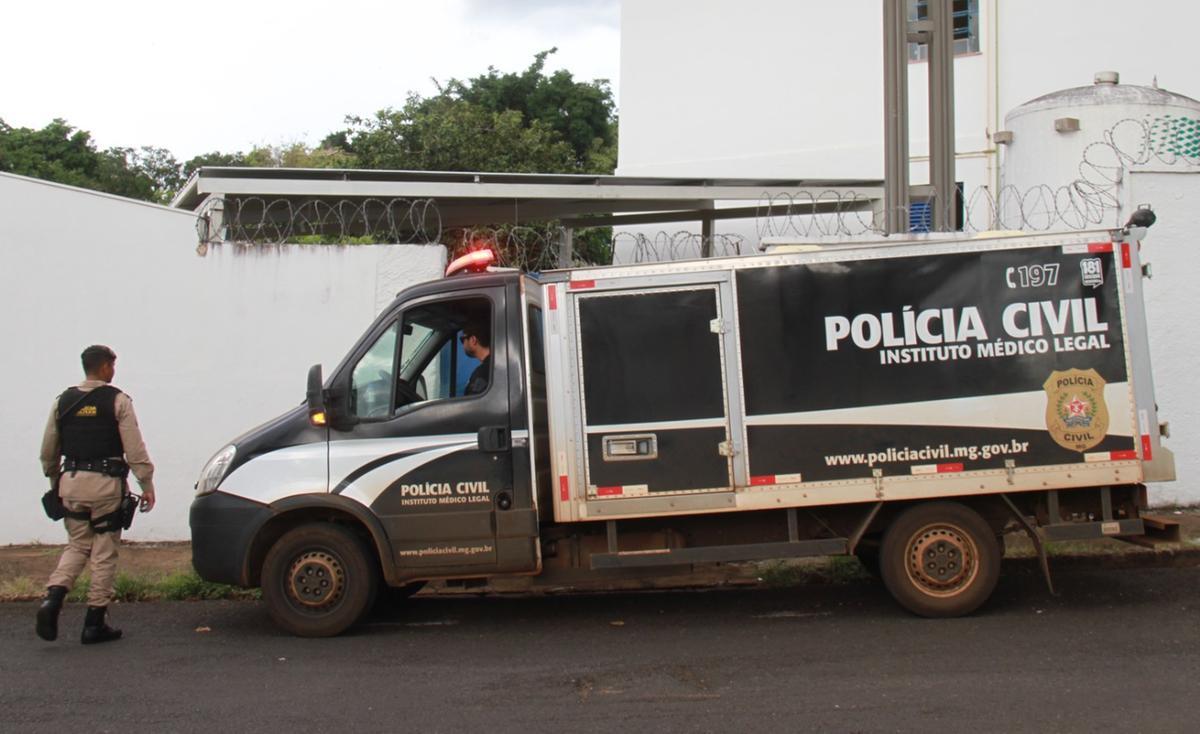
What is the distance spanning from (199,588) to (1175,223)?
910 centimetres

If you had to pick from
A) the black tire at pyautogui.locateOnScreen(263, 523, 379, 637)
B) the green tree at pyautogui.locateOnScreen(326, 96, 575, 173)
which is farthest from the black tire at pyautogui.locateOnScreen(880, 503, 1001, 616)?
the green tree at pyautogui.locateOnScreen(326, 96, 575, 173)

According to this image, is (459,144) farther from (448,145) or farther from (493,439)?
(493,439)

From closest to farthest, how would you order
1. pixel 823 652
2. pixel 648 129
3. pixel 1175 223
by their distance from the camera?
1. pixel 823 652
2. pixel 1175 223
3. pixel 648 129

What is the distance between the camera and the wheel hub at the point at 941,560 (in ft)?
22.8

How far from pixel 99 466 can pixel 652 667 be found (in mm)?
3727

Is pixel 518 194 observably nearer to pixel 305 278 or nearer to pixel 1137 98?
pixel 305 278

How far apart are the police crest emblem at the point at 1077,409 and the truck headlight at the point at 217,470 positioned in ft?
17.0

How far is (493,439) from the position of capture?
679 centimetres

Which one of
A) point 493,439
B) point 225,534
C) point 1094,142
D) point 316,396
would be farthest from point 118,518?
point 1094,142

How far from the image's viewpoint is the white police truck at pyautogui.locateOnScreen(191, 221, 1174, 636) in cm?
684

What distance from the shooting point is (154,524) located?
10141 millimetres

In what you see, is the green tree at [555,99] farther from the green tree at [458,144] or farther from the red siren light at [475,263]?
the red siren light at [475,263]

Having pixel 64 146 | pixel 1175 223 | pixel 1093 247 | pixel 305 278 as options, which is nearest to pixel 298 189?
pixel 305 278

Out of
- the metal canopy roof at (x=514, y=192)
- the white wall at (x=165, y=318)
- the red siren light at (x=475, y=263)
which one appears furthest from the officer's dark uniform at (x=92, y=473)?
the metal canopy roof at (x=514, y=192)
